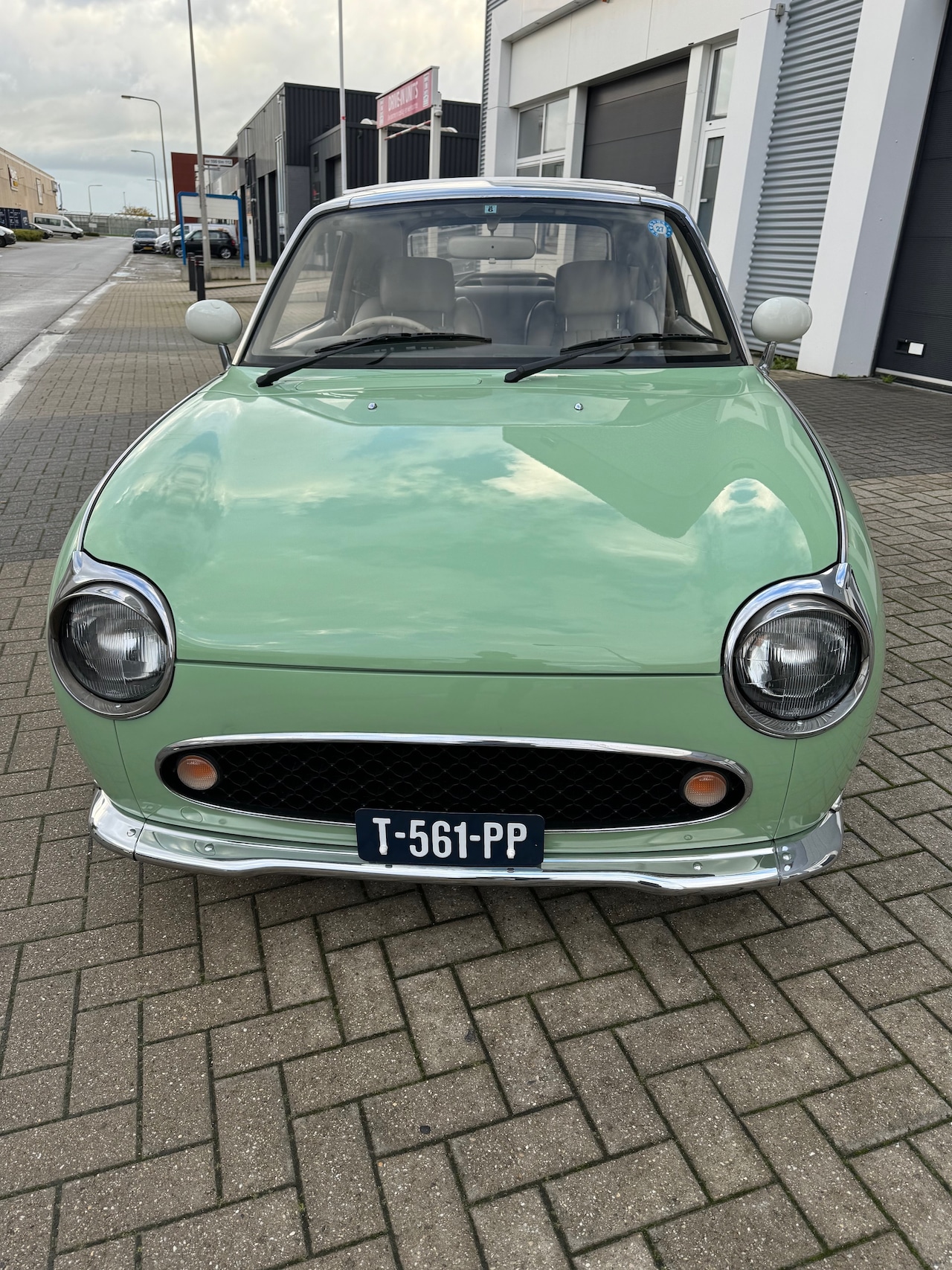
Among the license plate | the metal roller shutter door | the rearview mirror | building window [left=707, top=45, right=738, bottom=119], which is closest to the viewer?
the license plate

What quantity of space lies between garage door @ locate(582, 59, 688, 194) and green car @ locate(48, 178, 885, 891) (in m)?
12.1

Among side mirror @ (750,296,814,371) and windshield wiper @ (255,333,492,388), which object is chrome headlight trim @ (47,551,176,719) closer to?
windshield wiper @ (255,333,492,388)

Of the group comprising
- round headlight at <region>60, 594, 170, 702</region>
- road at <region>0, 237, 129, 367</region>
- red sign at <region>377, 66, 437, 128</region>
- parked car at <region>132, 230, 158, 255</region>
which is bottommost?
road at <region>0, 237, 129, 367</region>

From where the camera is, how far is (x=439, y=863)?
187 centimetres

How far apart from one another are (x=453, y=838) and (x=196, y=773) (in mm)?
557

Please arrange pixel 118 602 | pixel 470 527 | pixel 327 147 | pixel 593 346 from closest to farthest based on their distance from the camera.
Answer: pixel 118 602
pixel 470 527
pixel 593 346
pixel 327 147

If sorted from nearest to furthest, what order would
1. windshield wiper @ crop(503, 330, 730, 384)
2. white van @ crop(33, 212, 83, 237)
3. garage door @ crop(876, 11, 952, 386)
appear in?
1. windshield wiper @ crop(503, 330, 730, 384)
2. garage door @ crop(876, 11, 952, 386)
3. white van @ crop(33, 212, 83, 237)

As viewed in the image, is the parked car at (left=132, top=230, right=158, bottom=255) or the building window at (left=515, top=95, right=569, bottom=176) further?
the parked car at (left=132, top=230, right=158, bottom=255)

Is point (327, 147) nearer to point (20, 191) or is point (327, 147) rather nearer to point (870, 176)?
point (870, 176)

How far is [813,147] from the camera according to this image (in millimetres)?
10281

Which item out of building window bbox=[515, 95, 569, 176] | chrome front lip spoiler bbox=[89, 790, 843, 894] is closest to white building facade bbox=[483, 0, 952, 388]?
building window bbox=[515, 95, 569, 176]

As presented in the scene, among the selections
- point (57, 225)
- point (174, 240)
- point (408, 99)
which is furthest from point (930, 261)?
point (57, 225)

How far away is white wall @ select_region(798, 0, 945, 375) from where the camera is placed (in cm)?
889

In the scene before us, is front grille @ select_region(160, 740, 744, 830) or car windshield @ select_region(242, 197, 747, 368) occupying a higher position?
car windshield @ select_region(242, 197, 747, 368)
